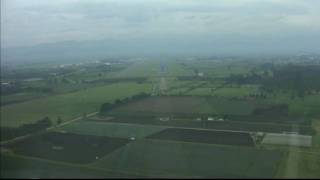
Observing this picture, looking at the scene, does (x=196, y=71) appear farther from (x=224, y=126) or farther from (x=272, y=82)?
(x=224, y=126)

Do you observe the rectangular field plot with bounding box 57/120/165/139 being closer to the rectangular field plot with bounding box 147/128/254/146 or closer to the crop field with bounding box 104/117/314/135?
the rectangular field plot with bounding box 147/128/254/146

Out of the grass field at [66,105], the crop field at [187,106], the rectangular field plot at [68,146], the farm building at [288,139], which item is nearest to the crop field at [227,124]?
the farm building at [288,139]

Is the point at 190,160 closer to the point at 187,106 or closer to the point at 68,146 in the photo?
the point at 68,146

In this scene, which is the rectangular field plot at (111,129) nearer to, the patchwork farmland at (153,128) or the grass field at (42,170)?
the patchwork farmland at (153,128)

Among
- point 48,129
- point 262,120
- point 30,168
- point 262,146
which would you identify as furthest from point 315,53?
point 30,168

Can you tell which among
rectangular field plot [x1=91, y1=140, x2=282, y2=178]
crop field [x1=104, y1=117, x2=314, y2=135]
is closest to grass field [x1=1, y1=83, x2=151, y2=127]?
crop field [x1=104, y1=117, x2=314, y2=135]

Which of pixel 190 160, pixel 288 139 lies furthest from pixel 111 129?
pixel 288 139
